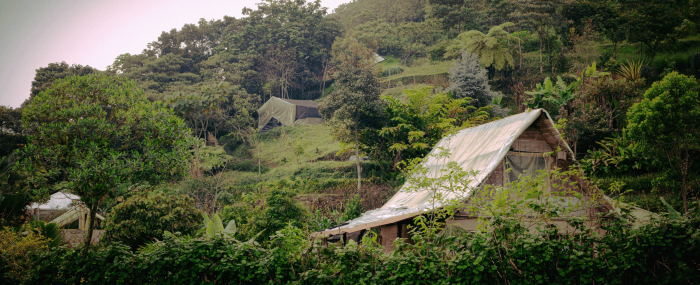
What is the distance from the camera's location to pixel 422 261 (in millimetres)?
3707

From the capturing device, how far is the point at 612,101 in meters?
13.6

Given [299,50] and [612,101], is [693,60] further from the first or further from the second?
[299,50]

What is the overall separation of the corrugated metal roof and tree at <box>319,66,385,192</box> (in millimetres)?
4941

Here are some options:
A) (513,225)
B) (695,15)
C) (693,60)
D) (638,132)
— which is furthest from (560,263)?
(695,15)

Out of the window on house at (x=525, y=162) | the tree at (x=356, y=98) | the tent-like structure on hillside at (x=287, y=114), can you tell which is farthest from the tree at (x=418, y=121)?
the tent-like structure on hillside at (x=287, y=114)

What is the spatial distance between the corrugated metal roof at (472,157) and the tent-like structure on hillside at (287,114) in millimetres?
19079

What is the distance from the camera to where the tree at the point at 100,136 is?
32.0 feet

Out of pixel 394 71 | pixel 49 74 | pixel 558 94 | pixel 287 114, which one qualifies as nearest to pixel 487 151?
pixel 558 94

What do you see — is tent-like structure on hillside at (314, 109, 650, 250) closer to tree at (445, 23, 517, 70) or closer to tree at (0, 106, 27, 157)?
tree at (445, 23, 517, 70)

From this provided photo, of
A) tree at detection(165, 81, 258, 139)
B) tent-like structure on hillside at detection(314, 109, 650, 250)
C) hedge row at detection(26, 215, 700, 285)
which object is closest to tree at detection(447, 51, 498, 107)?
tent-like structure on hillside at detection(314, 109, 650, 250)

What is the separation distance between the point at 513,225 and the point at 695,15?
878 inches

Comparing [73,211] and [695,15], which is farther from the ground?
[695,15]

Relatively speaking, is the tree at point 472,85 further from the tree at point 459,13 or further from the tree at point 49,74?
the tree at point 49,74

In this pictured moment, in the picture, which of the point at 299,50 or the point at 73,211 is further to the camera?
the point at 299,50
